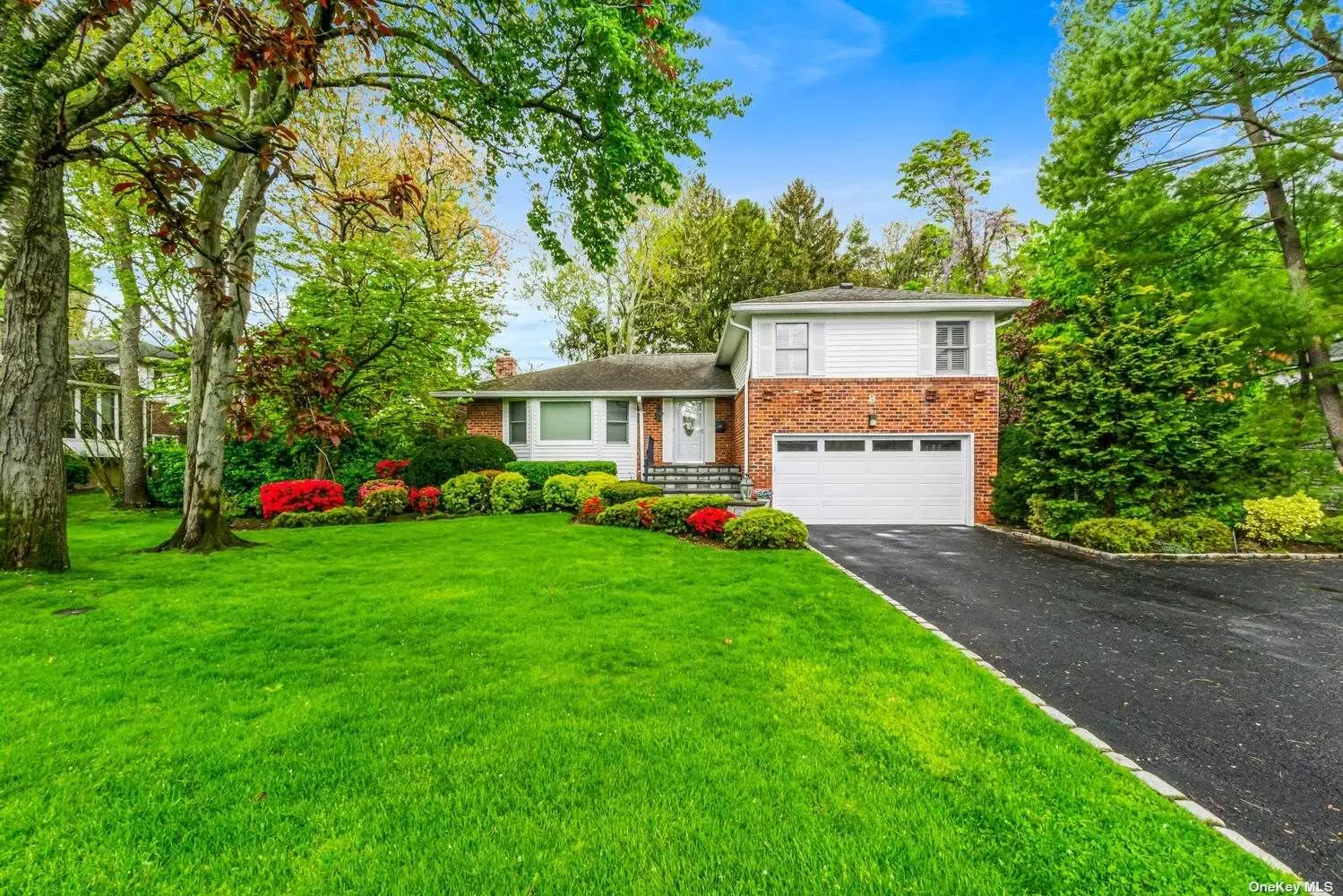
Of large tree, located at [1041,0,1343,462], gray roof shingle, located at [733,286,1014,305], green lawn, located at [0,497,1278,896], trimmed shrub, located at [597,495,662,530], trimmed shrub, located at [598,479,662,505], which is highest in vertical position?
large tree, located at [1041,0,1343,462]

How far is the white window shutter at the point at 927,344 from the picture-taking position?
483 inches

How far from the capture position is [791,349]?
12391 millimetres

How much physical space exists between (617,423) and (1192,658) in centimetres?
1310

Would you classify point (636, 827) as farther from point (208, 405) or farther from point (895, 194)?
point (895, 194)

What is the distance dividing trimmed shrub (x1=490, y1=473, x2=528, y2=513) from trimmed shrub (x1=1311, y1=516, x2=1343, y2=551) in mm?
14738

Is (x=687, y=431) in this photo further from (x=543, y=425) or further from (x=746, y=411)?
(x=543, y=425)

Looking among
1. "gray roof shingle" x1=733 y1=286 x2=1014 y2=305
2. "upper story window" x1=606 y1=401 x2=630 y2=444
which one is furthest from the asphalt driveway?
"upper story window" x1=606 y1=401 x2=630 y2=444

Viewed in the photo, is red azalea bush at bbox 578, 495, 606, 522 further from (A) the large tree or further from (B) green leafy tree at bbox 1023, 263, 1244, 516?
(A) the large tree

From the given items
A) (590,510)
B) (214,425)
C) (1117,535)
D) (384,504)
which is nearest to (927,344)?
(1117,535)

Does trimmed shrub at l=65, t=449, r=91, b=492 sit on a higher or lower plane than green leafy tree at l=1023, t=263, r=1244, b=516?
lower

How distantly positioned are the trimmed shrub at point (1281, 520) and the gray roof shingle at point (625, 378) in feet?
35.6

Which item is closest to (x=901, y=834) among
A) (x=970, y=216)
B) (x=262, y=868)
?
(x=262, y=868)

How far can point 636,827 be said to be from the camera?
6.84ft

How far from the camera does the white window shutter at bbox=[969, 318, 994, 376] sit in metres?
12.2
